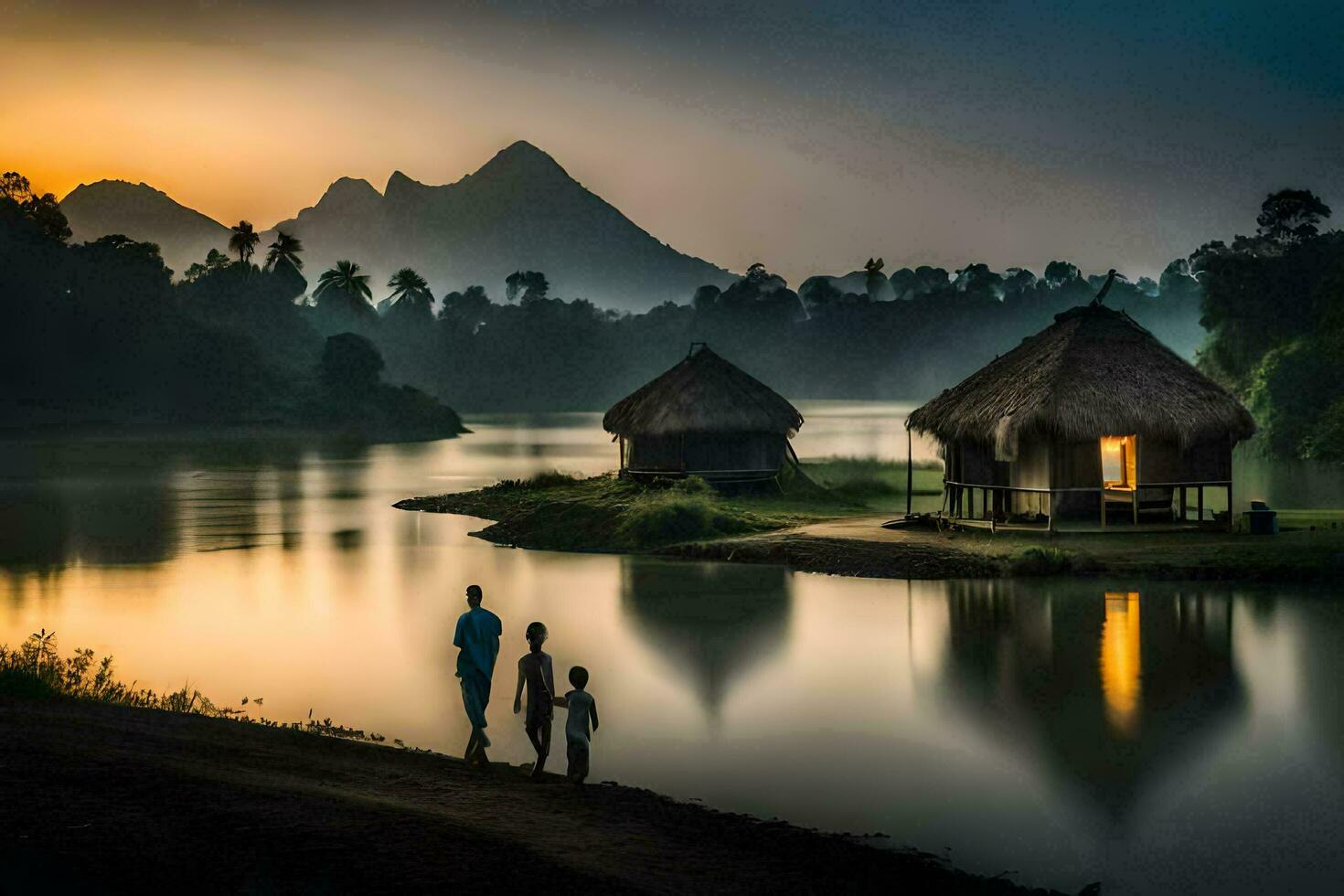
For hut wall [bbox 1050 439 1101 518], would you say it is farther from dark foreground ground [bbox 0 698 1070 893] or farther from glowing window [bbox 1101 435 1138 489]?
dark foreground ground [bbox 0 698 1070 893]

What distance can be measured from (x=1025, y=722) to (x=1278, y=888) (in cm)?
479

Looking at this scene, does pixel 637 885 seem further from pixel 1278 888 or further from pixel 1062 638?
pixel 1062 638

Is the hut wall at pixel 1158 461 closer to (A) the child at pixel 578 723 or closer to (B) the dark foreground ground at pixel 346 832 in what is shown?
(B) the dark foreground ground at pixel 346 832

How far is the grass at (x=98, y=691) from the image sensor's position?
12781 mm

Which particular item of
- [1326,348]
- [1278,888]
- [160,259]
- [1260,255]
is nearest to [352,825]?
[1278,888]

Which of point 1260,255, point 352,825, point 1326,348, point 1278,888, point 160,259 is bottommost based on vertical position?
point 1278,888

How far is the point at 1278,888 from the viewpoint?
29.1ft

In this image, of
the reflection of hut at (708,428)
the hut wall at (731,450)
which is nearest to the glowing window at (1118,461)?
the reflection of hut at (708,428)

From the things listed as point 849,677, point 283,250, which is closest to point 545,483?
point 849,677

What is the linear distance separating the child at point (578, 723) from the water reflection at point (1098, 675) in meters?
4.10

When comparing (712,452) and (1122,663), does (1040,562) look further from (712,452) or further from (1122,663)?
(712,452)

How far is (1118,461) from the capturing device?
3494 centimetres

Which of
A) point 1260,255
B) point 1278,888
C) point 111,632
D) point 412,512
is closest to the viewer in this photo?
point 1278,888

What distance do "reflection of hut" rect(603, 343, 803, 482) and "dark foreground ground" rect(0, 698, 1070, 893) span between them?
81.3ft
